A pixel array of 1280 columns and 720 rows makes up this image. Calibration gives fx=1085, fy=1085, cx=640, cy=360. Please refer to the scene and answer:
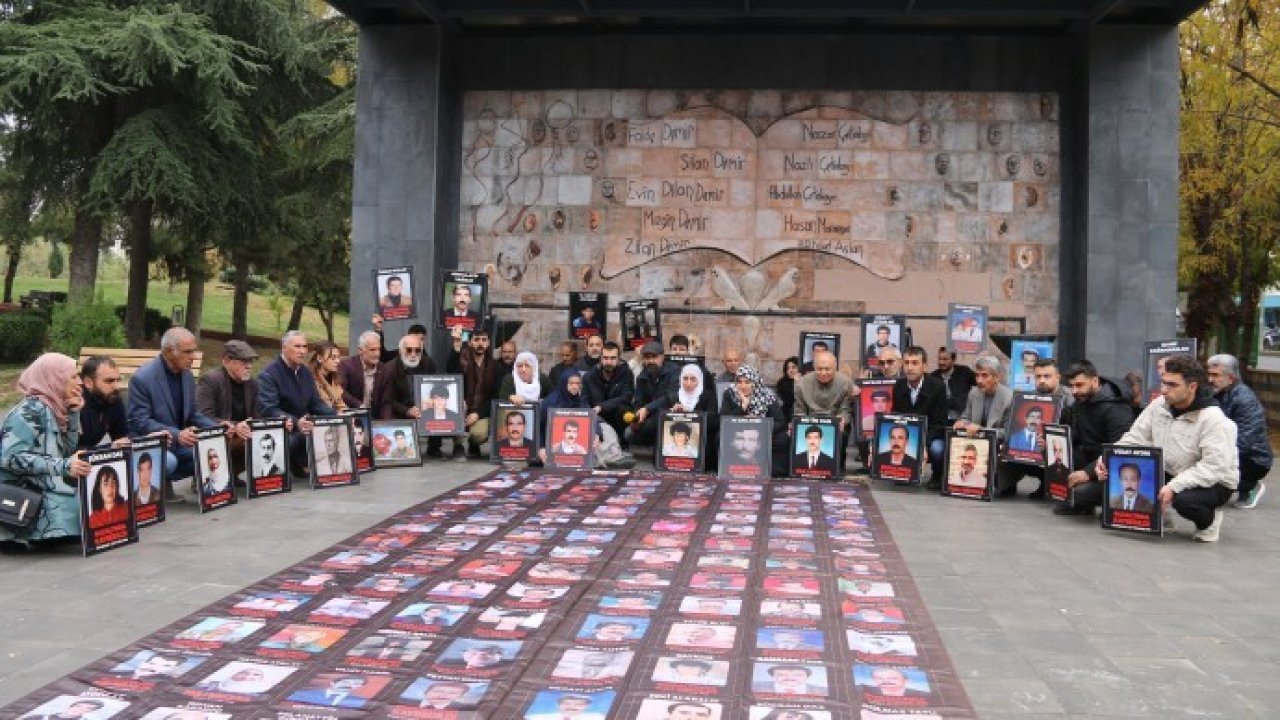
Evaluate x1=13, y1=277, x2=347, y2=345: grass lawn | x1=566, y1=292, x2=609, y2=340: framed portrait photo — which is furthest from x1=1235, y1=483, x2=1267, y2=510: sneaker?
x1=13, y1=277, x2=347, y2=345: grass lawn

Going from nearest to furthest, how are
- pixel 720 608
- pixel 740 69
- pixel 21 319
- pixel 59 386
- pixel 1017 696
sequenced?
pixel 1017 696 → pixel 720 608 → pixel 59 386 → pixel 740 69 → pixel 21 319

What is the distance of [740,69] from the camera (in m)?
14.7

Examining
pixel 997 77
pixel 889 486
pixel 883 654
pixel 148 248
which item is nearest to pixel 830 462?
pixel 889 486

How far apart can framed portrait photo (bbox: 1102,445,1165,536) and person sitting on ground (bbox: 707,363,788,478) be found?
3321 mm

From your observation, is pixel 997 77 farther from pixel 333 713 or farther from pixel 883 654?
pixel 333 713

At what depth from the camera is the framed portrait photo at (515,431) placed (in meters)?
11.4

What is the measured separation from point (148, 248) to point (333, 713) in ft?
75.7

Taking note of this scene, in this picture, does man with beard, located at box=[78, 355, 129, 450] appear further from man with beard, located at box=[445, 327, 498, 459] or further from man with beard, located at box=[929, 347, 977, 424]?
man with beard, located at box=[929, 347, 977, 424]

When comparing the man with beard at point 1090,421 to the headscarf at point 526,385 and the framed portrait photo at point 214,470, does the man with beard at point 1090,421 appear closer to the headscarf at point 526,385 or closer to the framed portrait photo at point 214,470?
the headscarf at point 526,385

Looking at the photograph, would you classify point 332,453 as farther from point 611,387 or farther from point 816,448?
point 816,448

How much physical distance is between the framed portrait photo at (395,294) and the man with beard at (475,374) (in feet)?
2.64

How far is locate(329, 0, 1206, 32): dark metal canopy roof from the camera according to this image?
44.3 feet

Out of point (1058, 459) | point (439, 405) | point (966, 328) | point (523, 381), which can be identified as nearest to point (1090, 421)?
point (1058, 459)

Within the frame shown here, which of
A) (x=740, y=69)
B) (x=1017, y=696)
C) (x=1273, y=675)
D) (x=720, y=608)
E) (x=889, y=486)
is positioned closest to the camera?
(x=1017, y=696)
